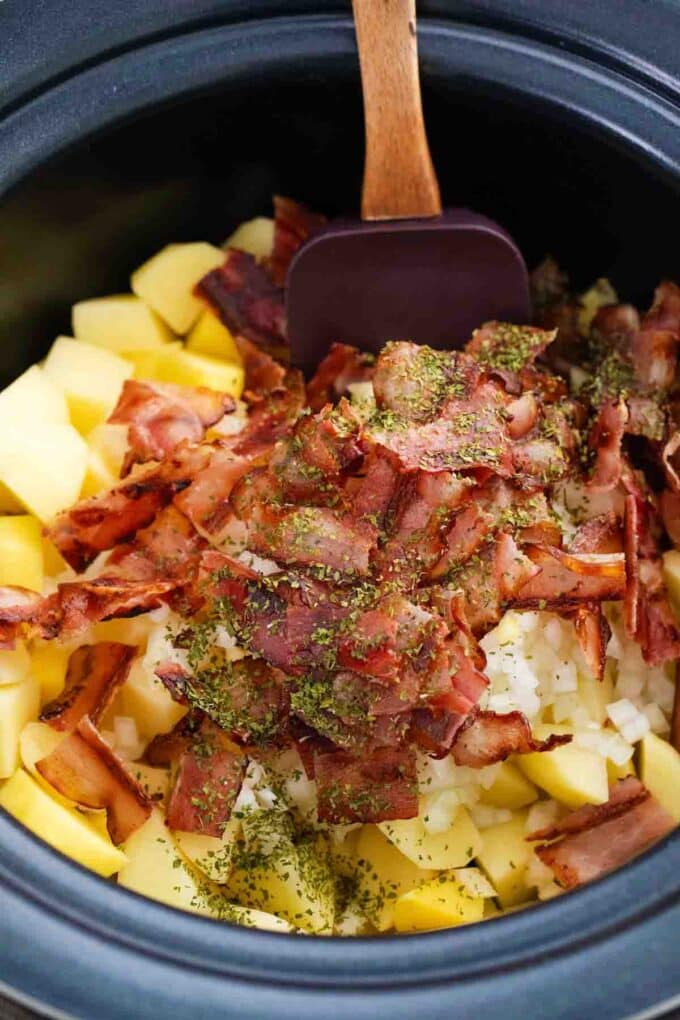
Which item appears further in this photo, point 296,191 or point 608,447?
point 296,191

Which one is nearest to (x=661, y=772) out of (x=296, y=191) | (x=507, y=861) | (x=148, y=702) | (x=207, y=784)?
(x=507, y=861)

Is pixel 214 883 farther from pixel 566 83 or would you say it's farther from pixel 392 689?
pixel 566 83

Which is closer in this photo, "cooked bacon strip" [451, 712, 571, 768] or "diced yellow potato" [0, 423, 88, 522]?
"cooked bacon strip" [451, 712, 571, 768]

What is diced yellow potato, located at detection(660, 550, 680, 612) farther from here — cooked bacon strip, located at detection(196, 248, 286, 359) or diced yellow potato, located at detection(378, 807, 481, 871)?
cooked bacon strip, located at detection(196, 248, 286, 359)

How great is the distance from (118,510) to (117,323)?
19.7 inches

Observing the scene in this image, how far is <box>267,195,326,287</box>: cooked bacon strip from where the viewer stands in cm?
227

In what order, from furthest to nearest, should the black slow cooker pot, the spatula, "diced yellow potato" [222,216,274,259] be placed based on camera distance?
"diced yellow potato" [222,216,274,259]
the spatula
the black slow cooker pot

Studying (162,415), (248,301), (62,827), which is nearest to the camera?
(62,827)

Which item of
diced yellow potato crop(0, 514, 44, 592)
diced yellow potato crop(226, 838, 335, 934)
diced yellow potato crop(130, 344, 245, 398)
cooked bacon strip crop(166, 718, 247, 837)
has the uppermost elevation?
diced yellow potato crop(130, 344, 245, 398)

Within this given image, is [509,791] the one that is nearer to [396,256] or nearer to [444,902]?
[444,902]

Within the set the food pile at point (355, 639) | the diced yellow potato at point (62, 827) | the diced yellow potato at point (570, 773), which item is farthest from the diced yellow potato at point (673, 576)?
the diced yellow potato at point (62, 827)

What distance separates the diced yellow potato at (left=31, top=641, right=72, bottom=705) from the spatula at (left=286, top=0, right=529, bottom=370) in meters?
0.74

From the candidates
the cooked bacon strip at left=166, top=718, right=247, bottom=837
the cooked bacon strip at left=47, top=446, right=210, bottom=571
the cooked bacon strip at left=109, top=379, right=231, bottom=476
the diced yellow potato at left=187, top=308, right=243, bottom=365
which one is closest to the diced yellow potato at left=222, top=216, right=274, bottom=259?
the diced yellow potato at left=187, top=308, right=243, bottom=365

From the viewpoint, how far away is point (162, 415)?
1970mm
